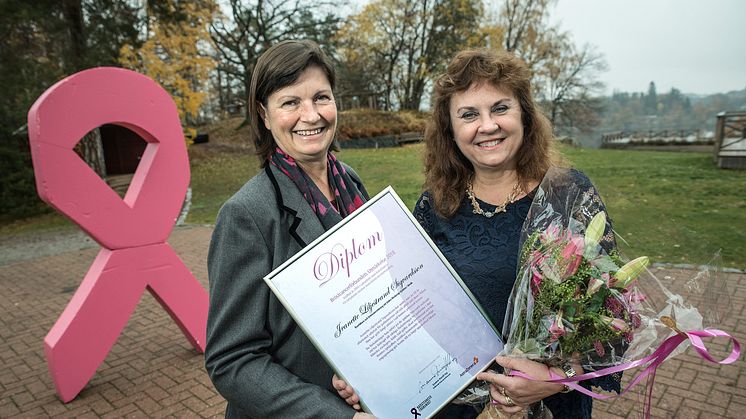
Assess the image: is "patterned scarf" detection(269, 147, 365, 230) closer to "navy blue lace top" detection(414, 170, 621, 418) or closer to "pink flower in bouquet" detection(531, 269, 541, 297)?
"navy blue lace top" detection(414, 170, 621, 418)

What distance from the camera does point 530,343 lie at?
1527mm

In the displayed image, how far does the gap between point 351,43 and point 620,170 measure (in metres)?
19.0

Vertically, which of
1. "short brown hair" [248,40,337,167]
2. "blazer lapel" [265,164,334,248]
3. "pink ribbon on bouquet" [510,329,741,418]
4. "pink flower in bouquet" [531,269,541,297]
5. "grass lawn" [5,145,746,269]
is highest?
"short brown hair" [248,40,337,167]

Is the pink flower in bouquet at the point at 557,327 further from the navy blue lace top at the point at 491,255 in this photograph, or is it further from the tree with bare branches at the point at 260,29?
the tree with bare branches at the point at 260,29

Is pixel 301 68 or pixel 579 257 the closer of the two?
pixel 579 257

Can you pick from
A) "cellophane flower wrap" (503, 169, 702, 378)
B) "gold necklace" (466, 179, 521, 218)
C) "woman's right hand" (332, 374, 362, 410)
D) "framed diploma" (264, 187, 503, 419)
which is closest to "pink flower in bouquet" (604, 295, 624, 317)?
"cellophane flower wrap" (503, 169, 702, 378)

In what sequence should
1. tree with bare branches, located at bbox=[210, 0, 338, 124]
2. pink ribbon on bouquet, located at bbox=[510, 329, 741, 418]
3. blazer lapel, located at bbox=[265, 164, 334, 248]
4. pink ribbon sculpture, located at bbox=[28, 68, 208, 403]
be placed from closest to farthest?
pink ribbon on bouquet, located at bbox=[510, 329, 741, 418] < blazer lapel, located at bbox=[265, 164, 334, 248] < pink ribbon sculpture, located at bbox=[28, 68, 208, 403] < tree with bare branches, located at bbox=[210, 0, 338, 124]

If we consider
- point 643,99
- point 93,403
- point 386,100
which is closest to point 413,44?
point 386,100

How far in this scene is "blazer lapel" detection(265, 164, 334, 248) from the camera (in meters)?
1.68

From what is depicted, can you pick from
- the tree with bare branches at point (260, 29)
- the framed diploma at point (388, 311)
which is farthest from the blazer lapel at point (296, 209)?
the tree with bare branches at point (260, 29)

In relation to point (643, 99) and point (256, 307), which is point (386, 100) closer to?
→ point (256, 307)

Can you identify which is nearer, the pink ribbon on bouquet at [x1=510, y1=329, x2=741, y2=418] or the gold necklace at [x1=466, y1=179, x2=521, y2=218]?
the pink ribbon on bouquet at [x1=510, y1=329, x2=741, y2=418]
